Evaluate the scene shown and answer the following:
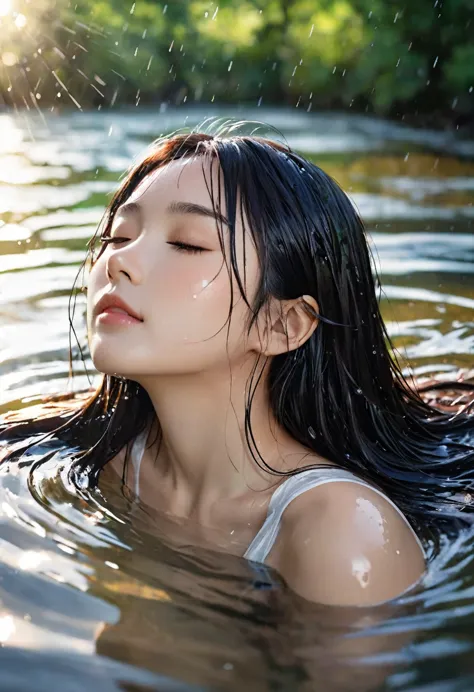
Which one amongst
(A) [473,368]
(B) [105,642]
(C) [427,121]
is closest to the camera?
(B) [105,642]

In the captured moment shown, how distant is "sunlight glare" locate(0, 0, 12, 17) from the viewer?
37.3ft

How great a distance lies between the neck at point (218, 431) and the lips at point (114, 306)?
0.75ft

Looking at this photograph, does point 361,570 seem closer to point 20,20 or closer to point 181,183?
point 181,183

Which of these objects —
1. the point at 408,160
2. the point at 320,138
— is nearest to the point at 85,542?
the point at 408,160

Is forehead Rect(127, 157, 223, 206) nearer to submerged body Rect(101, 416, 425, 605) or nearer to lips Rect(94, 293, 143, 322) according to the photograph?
lips Rect(94, 293, 143, 322)

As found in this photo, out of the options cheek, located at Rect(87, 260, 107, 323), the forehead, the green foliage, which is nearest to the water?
cheek, located at Rect(87, 260, 107, 323)

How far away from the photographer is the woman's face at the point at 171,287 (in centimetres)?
280

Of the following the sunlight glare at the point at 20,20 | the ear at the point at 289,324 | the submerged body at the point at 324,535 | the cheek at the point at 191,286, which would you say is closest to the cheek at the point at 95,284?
the cheek at the point at 191,286

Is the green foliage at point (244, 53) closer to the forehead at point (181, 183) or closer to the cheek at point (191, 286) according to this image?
the forehead at point (181, 183)

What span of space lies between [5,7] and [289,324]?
375 inches

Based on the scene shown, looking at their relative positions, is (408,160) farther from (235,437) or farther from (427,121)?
(235,437)

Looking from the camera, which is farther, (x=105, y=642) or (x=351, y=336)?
(x=351, y=336)

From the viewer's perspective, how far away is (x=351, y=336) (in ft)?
10.3

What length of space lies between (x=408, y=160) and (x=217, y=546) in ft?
33.1
